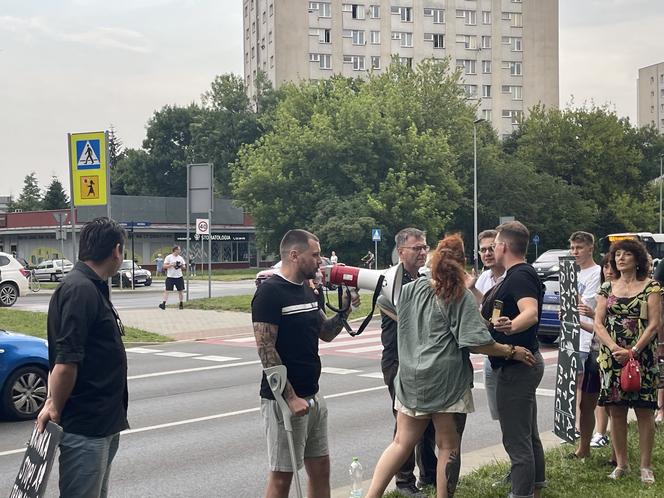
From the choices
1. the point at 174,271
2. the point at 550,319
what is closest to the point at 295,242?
the point at 550,319

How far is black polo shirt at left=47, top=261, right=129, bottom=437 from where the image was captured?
4035 mm

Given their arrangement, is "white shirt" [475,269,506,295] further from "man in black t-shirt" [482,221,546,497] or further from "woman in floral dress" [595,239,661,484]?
"man in black t-shirt" [482,221,546,497]

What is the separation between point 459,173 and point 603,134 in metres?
14.8

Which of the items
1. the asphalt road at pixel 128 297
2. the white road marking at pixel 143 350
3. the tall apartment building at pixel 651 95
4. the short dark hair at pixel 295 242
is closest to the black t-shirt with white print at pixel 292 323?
the short dark hair at pixel 295 242

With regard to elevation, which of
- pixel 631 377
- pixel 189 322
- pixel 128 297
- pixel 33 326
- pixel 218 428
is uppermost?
pixel 631 377

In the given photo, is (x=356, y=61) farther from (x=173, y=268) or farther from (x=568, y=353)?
(x=568, y=353)

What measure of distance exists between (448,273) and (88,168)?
427 inches

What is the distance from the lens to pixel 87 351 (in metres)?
4.11

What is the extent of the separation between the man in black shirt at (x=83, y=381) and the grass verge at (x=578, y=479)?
8.59 ft

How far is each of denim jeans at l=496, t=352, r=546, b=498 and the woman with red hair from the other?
0.64 ft

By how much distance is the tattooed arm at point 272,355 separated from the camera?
4.89m

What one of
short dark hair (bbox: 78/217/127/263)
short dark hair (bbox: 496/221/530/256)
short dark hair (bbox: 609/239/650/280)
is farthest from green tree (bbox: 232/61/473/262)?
short dark hair (bbox: 78/217/127/263)

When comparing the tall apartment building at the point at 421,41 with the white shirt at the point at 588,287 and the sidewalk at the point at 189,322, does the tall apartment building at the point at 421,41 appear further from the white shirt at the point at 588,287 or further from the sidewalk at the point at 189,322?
Result: the white shirt at the point at 588,287

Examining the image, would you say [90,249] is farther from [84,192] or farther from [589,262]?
[84,192]
